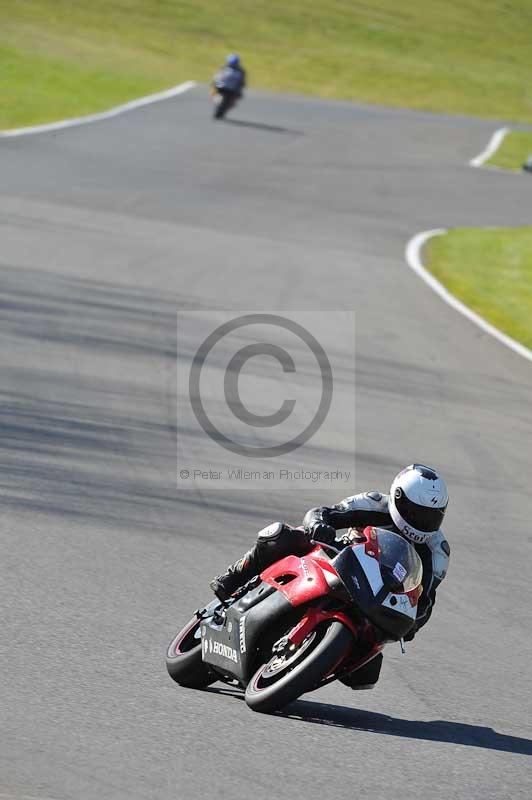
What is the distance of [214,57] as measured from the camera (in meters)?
56.1

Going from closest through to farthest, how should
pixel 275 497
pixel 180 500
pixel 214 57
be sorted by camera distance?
1. pixel 180 500
2. pixel 275 497
3. pixel 214 57

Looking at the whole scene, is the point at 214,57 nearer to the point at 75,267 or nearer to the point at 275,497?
the point at 75,267

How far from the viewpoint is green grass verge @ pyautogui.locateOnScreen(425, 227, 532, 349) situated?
1775 centimetres

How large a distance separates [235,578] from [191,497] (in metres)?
2.92

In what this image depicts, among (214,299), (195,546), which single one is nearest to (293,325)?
(214,299)

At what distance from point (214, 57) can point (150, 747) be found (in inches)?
2084

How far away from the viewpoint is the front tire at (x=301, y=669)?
18.8 ft

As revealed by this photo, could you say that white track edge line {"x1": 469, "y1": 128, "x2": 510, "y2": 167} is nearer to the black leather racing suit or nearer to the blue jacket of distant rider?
the blue jacket of distant rider

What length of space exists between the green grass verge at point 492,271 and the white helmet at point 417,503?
10069 millimetres

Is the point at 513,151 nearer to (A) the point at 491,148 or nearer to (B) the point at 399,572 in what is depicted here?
(A) the point at 491,148

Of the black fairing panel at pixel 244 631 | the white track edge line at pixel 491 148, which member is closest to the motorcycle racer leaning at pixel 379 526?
the black fairing panel at pixel 244 631

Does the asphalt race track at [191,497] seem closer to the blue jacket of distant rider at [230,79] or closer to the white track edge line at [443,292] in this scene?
the white track edge line at [443,292]

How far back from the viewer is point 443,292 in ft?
61.7

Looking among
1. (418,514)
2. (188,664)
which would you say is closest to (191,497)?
(188,664)
